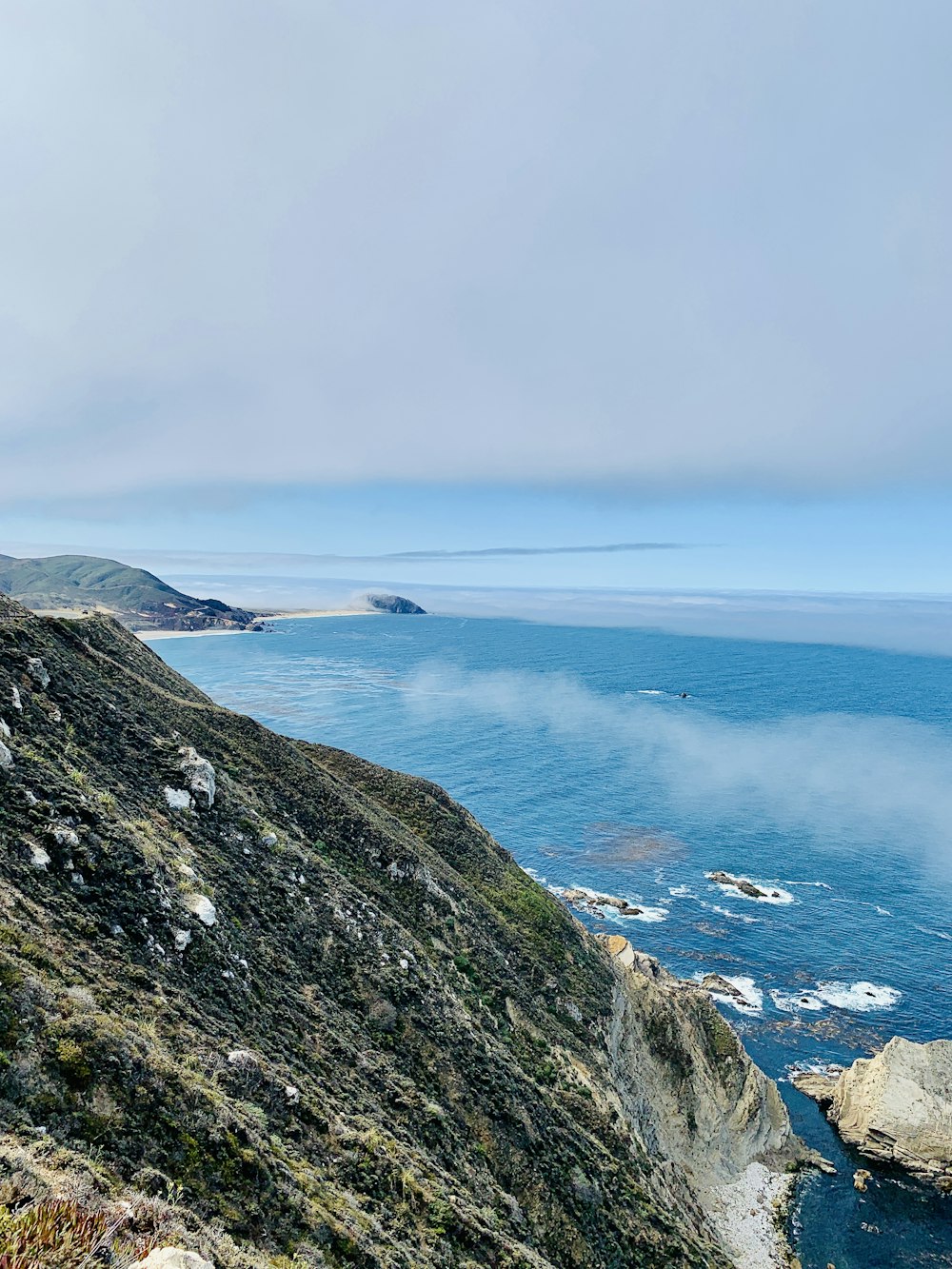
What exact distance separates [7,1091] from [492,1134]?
23.0 metres

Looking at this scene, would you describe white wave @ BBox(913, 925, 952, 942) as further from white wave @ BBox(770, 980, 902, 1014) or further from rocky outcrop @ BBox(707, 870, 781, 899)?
rocky outcrop @ BBox(707, 870, 781, 899)

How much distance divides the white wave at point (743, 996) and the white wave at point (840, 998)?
1.83 metres

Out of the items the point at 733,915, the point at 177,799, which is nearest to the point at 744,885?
the point at 733,915

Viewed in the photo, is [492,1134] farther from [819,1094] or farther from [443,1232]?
[819,1094]

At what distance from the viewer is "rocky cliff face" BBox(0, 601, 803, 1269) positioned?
46.7 feet

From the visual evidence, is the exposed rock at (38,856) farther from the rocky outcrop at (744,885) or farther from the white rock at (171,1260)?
the rocky outcrop at (744,885)

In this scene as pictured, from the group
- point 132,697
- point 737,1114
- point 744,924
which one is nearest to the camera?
point 132,697

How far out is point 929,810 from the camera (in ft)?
404

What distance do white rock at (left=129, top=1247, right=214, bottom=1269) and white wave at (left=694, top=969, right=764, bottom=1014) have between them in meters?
70.2

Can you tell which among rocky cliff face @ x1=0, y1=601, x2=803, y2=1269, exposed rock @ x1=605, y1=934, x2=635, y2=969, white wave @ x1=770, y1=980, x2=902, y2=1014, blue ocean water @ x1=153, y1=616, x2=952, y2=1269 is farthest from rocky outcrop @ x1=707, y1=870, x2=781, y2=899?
rocky cliff face @ x1=0, y1=601, x2=803, y2=1269

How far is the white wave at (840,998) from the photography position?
6781 cm

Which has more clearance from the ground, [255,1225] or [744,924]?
[255,1225]

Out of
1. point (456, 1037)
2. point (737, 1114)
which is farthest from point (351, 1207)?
point (737, 1114)

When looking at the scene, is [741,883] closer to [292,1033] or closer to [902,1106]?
[902,1106]
